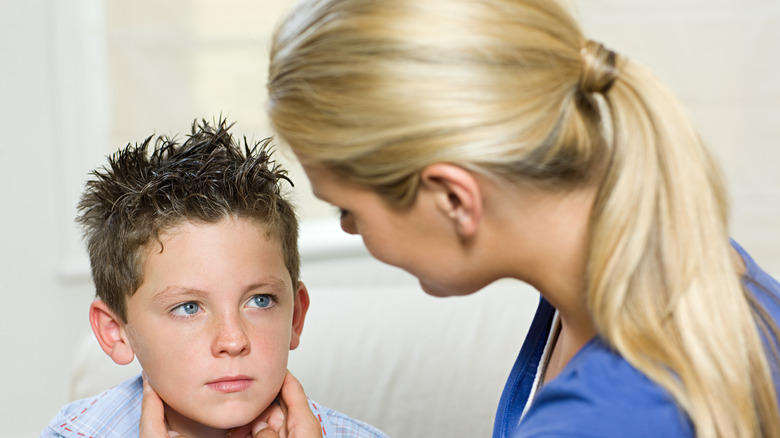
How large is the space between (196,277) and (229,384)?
0.53 ft

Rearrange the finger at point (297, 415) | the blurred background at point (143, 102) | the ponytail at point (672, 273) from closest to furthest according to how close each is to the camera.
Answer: the ponytail at point (672, 273) → the finger at point (297, 415) → the blurred background at point (143, 102)

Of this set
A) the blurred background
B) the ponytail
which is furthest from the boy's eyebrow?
the blurred background

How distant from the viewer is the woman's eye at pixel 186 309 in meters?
1.22

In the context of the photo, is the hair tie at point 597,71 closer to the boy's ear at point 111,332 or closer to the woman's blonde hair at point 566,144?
the woman's blonde hair at point 566,144

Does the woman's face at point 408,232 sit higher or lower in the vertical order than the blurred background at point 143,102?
higher

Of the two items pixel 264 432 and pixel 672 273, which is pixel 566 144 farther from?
pixel 264 432

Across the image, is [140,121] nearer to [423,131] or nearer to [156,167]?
[156,167]

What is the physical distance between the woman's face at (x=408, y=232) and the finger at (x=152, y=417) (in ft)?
1.65

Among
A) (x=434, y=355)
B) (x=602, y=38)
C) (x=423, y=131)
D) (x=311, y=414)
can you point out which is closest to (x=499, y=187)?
(x=423, y=131)

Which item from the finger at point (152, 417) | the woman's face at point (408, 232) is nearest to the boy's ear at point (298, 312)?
the finger at point (152, 417)

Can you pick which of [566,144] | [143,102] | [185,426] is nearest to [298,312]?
[185,426]

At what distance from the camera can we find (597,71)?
0.89m

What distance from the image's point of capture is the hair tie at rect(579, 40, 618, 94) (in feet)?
2.93

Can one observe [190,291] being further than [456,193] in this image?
Yes
